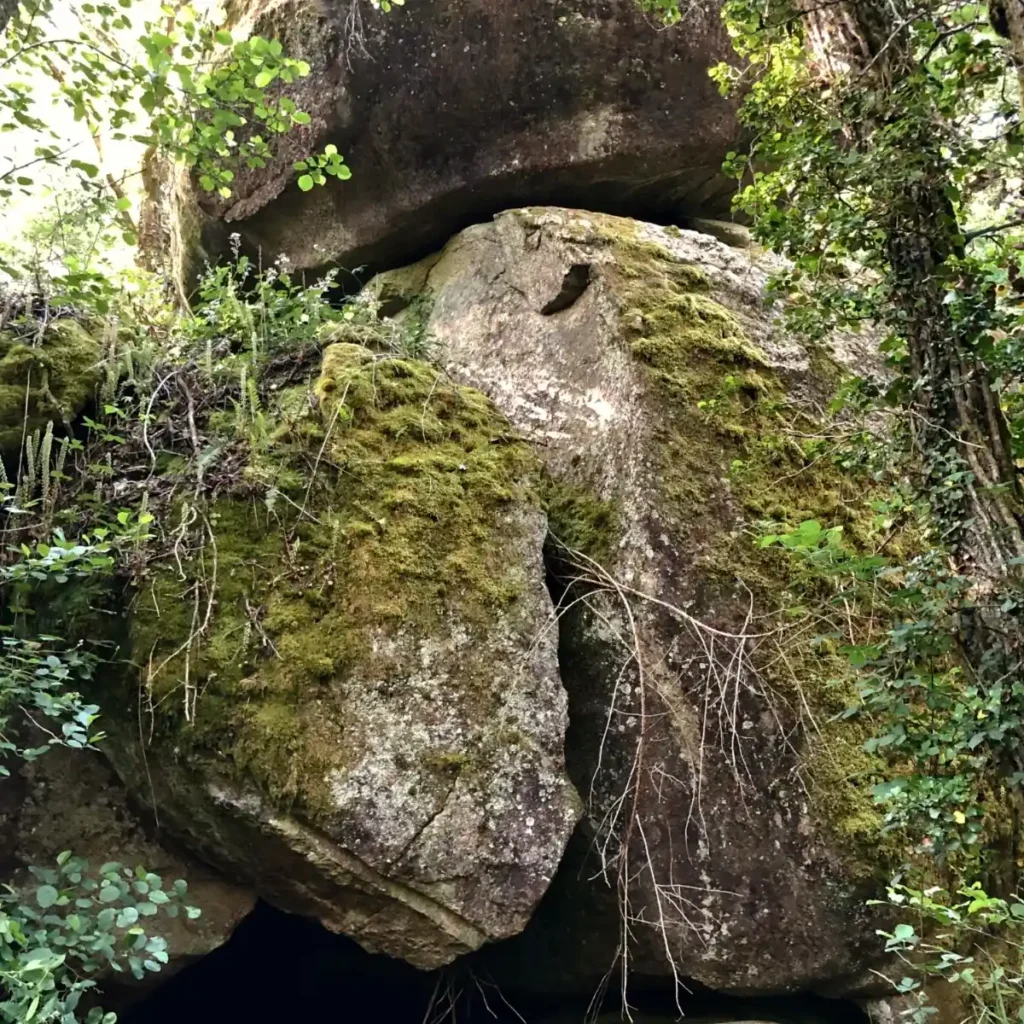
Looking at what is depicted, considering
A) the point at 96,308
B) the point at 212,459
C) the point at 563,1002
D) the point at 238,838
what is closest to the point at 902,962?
the point at 563,1002

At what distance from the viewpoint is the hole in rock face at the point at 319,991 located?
3.79 m

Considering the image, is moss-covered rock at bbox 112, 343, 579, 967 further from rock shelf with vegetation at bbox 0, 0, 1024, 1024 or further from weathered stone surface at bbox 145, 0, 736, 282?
weathered stone surface at bbox 145, 0, 736, 282

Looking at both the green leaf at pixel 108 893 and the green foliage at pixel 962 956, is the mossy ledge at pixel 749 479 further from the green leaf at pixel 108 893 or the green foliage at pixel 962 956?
the green leaf at pixel 108 893

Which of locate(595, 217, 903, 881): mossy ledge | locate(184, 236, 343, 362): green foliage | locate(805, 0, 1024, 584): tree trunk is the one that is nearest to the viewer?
locate(805, 0, 1024, 584): tree trunk

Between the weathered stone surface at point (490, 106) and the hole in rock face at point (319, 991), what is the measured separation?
463cm

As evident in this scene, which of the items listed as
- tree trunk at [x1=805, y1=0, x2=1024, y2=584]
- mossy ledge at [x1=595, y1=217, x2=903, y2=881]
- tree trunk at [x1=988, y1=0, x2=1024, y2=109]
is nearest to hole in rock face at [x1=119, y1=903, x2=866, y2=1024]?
mossy ledge at [x1=595, y1=217, x2=903, y2=881]

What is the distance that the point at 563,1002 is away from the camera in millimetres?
3812

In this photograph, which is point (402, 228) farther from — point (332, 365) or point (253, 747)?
point (253, 747)

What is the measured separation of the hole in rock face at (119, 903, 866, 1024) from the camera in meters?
3.79

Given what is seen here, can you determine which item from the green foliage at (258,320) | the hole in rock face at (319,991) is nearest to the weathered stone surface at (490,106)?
the green foliage at (258,320)

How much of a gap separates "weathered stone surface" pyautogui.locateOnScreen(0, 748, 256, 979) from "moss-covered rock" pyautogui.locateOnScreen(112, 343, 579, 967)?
20 cm

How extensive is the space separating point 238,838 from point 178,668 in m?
0.67

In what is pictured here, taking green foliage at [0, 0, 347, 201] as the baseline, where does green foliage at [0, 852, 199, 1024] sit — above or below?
below

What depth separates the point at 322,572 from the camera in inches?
130
